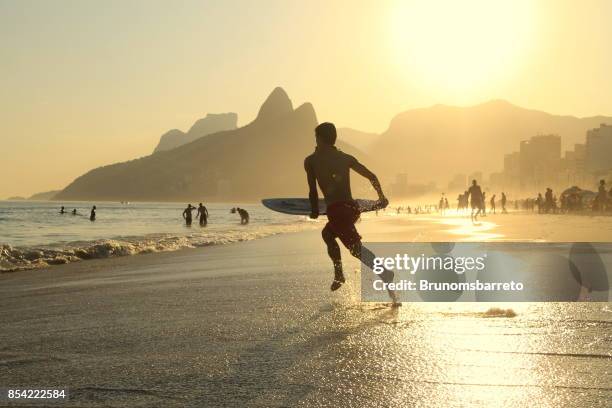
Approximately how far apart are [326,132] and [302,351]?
2.95m

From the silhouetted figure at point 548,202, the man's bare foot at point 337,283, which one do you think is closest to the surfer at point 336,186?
the man's bare foot at point 337,283

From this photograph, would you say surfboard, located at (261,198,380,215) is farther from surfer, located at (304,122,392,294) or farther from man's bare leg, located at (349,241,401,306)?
man's bare leg, located at (349,241,401,306)

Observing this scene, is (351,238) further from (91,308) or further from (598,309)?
(91,308)

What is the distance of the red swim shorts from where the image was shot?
639cm

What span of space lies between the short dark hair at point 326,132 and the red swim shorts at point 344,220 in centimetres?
70

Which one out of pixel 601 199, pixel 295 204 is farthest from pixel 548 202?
pixel 295 204

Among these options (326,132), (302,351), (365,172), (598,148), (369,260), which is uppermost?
(598,148)

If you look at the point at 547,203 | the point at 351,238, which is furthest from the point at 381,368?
the point at 547,203

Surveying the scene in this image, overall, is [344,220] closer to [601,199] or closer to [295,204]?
[295,204]

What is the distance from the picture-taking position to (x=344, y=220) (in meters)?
6.39

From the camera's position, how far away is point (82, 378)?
3.55 meters

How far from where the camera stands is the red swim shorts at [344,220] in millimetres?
6395

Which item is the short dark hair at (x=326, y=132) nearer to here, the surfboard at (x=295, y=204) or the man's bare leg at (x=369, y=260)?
the man's bare leg at (x=369, y=260)

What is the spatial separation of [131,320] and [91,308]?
1123 mm
